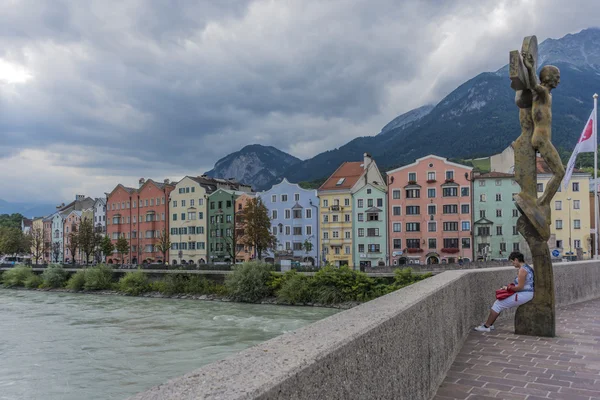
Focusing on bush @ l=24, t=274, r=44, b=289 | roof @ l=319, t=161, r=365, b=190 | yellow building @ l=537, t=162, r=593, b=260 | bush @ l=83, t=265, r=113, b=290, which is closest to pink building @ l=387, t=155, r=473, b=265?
roof @ l=319, t=161, r=365, b=190

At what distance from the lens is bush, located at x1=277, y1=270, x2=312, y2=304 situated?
36.6 metres

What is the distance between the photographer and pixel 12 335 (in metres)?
24.8

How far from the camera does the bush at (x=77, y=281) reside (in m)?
51.3

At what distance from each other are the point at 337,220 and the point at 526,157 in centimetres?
5204

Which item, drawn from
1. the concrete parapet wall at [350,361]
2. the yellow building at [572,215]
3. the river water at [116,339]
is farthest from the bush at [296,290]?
the concrete parapet wall at [350,361]

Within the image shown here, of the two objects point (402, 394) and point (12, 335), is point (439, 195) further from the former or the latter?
point (402, 394)

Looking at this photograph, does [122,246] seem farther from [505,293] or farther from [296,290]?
[505,293]

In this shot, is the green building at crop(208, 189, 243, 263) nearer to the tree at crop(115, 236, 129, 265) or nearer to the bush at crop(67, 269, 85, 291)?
the tree at crop(115, 236, 129, 265)

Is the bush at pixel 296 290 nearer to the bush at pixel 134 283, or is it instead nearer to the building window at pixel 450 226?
the bush at pixel 134 283

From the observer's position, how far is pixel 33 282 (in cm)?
5575

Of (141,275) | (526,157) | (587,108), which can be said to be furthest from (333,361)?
(587,108)

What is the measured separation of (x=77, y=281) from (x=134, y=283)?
322 inches

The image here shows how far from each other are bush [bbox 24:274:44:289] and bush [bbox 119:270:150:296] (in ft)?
44.0

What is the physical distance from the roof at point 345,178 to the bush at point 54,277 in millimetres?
30642
